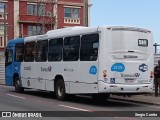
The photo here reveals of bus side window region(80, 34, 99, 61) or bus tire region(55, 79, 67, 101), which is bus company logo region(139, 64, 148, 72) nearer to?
bus side window region(80, 34, 99, 61)

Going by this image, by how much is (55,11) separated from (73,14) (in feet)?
11.2

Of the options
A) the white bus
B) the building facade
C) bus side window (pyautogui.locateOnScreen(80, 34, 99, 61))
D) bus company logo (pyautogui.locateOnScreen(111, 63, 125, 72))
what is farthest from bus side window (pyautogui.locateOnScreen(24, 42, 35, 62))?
the building facade

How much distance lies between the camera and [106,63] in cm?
1747

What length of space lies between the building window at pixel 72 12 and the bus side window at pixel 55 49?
151ft

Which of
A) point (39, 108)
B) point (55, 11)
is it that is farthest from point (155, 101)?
point (55, 11)

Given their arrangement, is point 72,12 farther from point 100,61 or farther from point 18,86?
point 100,61

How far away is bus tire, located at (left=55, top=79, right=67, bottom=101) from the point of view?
791 inches

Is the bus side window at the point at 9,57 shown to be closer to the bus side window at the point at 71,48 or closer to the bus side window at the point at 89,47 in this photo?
the bus side window at the point at 71,48

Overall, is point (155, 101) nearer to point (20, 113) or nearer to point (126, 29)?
point (126, 29)

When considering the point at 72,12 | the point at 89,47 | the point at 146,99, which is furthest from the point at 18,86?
the point at 72,12

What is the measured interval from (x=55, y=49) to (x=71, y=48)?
1563 mm

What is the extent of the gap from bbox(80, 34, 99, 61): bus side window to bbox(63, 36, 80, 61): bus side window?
405 mm

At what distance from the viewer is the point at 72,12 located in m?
67.4

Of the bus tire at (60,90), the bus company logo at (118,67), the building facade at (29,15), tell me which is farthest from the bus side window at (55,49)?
the building facade at (29,15)
